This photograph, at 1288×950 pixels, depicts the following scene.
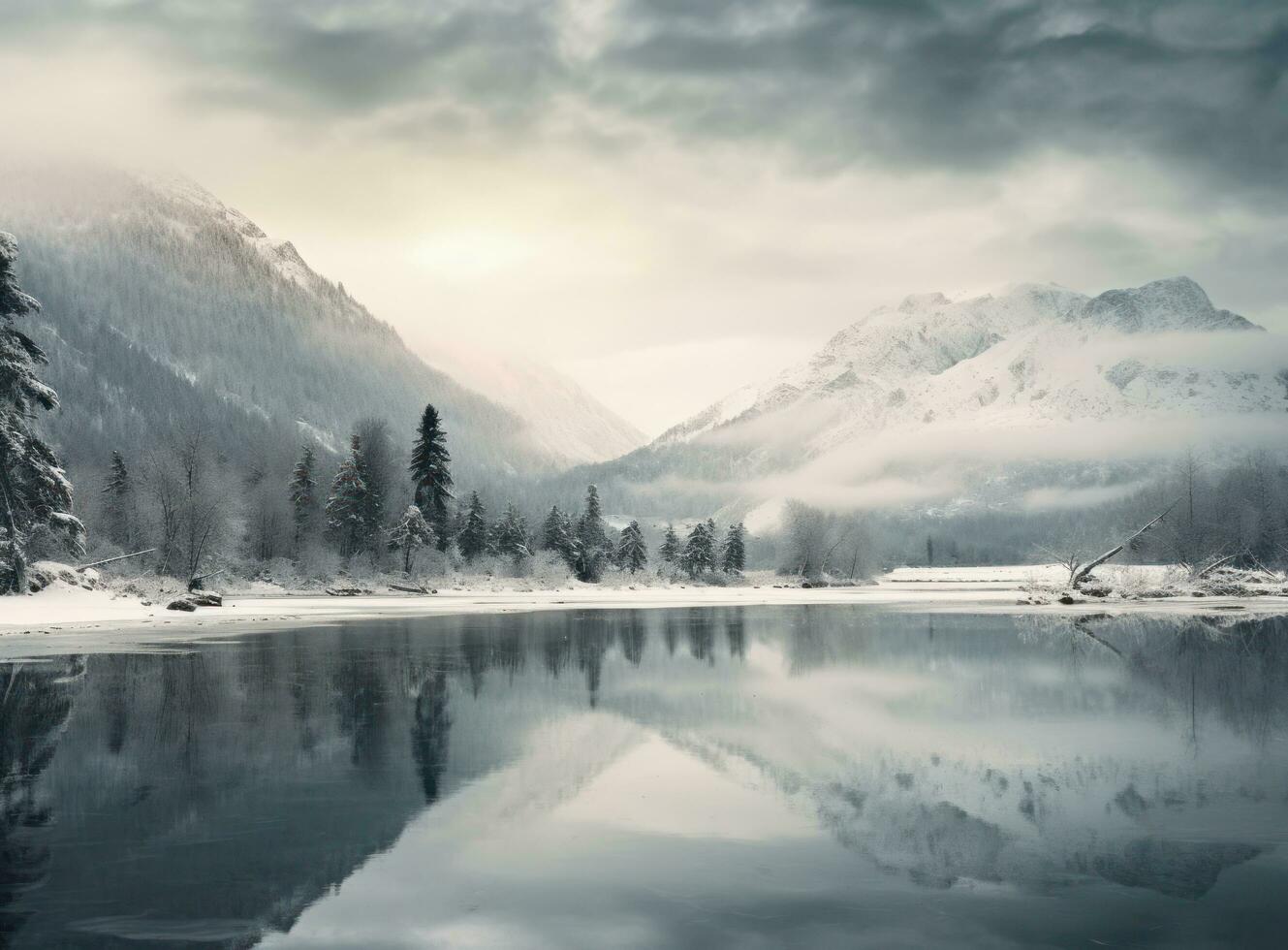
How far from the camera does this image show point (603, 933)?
7629 mm

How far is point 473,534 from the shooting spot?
103750mm

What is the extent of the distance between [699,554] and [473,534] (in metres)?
32.9

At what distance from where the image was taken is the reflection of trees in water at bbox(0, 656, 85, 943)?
8750 mm

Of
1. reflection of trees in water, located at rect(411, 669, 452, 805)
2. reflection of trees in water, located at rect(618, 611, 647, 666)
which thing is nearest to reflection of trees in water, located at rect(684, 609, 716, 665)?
reflection of trees in water, located at rect(618, 611, 647, 666)

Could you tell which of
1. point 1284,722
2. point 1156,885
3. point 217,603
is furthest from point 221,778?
point 217,603

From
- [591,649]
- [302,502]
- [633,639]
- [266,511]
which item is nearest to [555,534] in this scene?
[302,502]

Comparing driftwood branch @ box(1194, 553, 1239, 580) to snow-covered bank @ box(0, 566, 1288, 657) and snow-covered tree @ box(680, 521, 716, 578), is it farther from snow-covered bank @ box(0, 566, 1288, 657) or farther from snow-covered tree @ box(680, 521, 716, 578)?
snow-covered tree @ box(680, 521, 716, 578)

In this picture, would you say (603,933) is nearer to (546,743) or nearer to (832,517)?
(546,743)

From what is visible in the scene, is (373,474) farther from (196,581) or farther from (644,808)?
(644,808)

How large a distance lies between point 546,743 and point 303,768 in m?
3.56

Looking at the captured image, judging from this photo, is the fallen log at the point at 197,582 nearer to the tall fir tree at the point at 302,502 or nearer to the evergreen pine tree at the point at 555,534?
the tall fir tree at the point at 302,502

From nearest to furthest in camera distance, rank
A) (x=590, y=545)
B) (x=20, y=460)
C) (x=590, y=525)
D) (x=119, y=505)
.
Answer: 1. (x=20, y=460)
2. (x=119, y=505)
3. (x=590, y=545)
4. (x=590, y=525)

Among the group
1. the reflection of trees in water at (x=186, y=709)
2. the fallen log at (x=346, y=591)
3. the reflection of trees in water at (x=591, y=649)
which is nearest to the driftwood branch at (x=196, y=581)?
the fallen log at (x=346, y=591)

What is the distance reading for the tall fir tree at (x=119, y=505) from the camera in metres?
88.2
